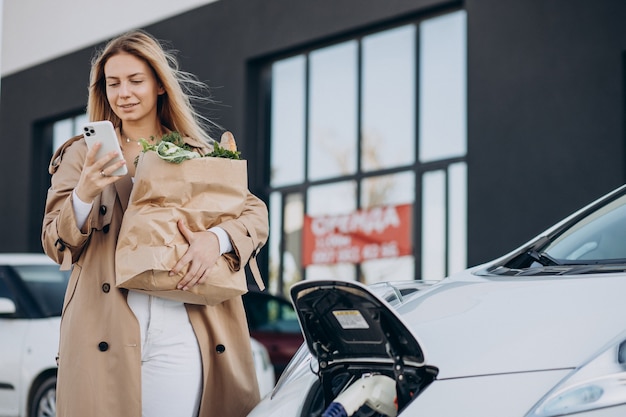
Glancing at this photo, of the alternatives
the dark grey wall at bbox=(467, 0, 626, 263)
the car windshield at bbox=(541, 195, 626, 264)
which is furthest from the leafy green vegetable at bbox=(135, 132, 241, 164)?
the dark grey wall at bbox=(467, 0, 626, 263)

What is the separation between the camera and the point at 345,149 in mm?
13750

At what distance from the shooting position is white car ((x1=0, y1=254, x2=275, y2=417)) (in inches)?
285

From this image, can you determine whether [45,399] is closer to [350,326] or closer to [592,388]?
[350,326]

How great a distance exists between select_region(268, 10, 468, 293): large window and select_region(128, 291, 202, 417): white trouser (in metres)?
A: 9.40

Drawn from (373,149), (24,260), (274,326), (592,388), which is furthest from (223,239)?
(373,149)

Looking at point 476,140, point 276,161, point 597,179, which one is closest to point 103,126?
point 597,179

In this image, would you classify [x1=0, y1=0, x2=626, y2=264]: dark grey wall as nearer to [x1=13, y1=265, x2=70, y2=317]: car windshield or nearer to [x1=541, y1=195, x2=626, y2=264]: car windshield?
[x1=13, y1=265, x2=70, y2=317]: car windshield

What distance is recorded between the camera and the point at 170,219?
9.04 feet

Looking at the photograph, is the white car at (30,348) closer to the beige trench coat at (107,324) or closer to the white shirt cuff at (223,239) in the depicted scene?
the beige trench coat at (107,324)

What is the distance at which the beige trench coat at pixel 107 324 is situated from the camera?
2.81 m

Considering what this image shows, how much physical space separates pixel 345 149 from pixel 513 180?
3112mm

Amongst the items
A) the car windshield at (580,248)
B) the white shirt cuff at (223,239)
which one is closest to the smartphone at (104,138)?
the white shirt cuff at (223,239)

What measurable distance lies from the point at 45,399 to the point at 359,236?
6704mm

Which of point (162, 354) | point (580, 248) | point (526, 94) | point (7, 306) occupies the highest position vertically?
point (526, 94)
